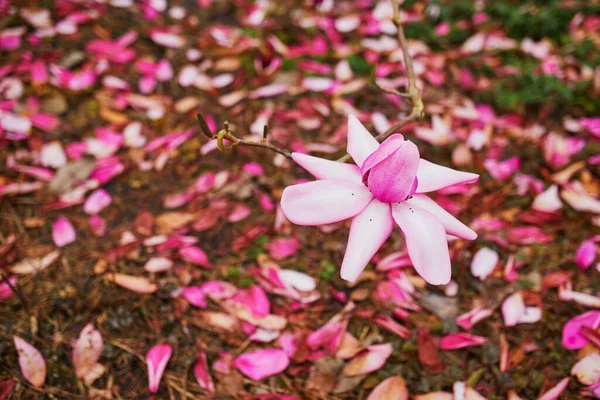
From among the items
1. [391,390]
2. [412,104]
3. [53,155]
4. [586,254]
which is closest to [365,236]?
[412,104]

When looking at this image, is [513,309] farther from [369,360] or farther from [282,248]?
[282,248]

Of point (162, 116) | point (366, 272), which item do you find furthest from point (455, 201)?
point (162, 116)

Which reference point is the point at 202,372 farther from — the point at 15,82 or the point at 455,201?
the point at 15,82

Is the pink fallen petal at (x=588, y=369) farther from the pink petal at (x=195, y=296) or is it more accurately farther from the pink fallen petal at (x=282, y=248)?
the pink petal at (x=195, y=296)

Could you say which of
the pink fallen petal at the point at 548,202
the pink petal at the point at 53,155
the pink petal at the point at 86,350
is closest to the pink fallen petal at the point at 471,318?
the pink fallen petal at the point at 548,202

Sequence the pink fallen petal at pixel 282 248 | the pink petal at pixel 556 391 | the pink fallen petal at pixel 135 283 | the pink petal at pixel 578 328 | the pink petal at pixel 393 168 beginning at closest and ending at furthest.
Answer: the pink petal at pixel 393 168 → the pink petal at pixel 556 391 → the pink petal at pixel 578 328 → the pink fallen petal at pixel 135 283 → the pink fallen petal at pixel 282 248

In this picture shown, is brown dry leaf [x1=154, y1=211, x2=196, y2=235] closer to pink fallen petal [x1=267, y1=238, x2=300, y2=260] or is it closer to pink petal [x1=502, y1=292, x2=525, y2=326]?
pink fallen petal [x1=267, y1=238, x2=300, y2=260]
